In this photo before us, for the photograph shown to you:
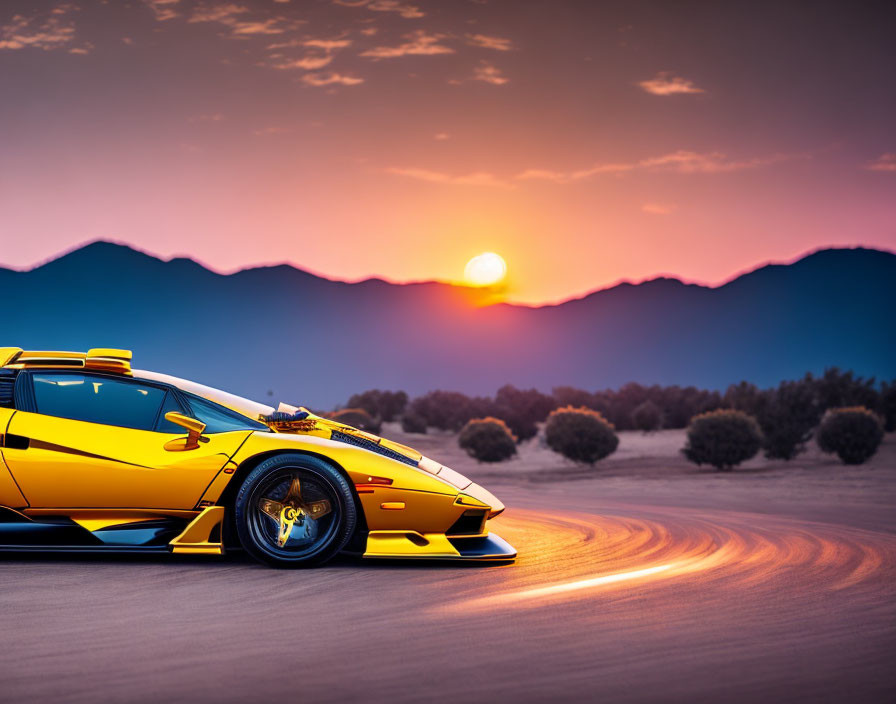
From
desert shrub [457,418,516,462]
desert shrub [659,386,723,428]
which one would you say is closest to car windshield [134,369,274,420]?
desert shrub [457,418,516,462]

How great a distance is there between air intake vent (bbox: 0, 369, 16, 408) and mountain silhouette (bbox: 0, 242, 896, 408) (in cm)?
9305

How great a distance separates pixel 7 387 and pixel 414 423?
143ft

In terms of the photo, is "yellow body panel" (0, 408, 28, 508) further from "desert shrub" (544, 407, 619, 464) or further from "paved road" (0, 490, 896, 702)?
"desert shrub" (544, 407, 619, 464)

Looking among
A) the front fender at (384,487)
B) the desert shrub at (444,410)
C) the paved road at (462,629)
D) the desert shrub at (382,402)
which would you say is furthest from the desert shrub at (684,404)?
the front fender at (384,487)

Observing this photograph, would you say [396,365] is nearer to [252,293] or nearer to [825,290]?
[252,293]

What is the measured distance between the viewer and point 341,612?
609 cm

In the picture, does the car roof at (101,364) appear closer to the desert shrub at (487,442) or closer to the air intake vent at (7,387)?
the air intake vent at (7,387)

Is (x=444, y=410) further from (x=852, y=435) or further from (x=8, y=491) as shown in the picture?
(x=8, y=491)

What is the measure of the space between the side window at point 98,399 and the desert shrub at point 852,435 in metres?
19.8

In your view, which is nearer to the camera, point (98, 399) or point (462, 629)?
point (462, 629)

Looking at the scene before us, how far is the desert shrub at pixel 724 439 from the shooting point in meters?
23.9

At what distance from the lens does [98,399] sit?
7895mm

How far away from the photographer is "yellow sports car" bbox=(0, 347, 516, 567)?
7480 mm

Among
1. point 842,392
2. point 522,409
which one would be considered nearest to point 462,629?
point 842,392
